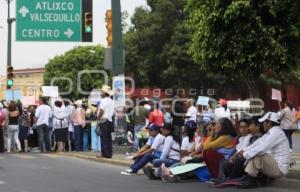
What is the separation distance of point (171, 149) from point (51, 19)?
13116mm

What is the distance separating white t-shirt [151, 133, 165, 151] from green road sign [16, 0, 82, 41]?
11.9 metres

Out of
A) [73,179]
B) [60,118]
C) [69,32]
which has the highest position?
[69,32]

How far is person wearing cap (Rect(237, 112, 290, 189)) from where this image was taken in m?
11.3

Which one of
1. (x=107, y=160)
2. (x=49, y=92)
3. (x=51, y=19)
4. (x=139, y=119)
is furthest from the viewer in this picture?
(x=49, y=92)

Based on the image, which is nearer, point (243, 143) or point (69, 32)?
point (243, 143)

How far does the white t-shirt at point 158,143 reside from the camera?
1374 centimetres

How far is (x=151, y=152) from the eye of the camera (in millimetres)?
13781

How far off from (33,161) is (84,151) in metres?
3.83

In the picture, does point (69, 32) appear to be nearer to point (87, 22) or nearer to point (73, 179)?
point (87, 22)

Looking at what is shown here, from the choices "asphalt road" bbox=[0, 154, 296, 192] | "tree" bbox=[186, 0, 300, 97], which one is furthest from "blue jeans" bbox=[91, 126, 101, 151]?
"tree" bbox=[186, 0, 300, 97]

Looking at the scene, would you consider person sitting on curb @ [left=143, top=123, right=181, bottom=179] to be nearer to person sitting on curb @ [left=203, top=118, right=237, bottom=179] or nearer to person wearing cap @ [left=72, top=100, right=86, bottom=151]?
person sitting on curb @ [left=203, top=118, right=237, bottom=179]

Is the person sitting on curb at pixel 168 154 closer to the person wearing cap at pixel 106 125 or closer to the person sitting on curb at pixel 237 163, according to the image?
the person sitting on curb at pixel 237 163

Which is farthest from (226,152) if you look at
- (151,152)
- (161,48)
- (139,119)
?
(161,48)

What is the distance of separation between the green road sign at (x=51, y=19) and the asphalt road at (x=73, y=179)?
28.7ft
